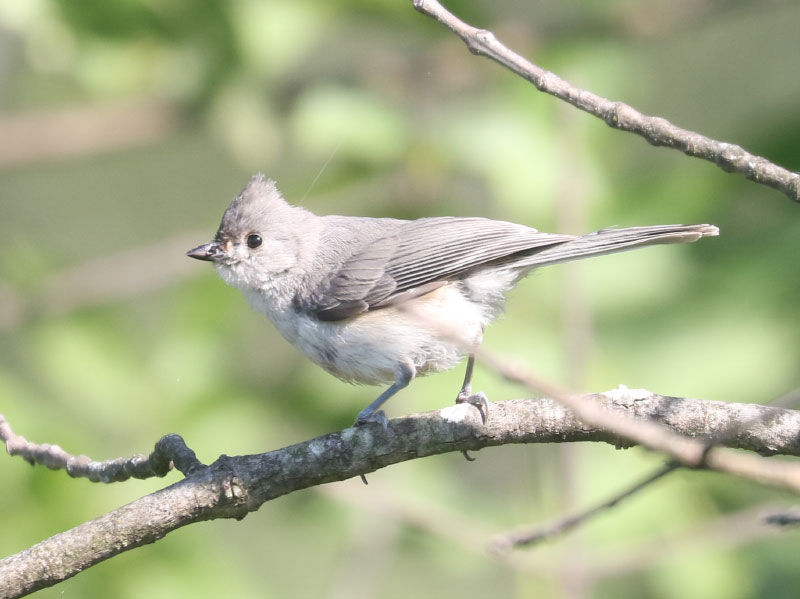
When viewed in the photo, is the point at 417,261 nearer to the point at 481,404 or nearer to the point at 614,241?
the point at 614,241

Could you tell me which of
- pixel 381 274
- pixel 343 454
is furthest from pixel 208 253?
pixel 343 454

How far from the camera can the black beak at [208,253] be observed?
3.50m

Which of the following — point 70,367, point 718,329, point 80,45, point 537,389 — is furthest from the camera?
point 80,45

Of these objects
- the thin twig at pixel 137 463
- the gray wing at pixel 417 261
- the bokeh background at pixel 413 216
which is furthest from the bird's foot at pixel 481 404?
the thin twig at pixel 137 463

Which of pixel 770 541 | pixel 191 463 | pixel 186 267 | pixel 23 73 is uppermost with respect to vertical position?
pixel 23 73

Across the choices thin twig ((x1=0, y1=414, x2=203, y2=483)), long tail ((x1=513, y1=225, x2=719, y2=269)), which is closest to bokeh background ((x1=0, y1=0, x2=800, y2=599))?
long tail ((x1=513, y1=225, x2=719, y2=269))

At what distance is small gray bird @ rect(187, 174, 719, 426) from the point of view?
3197mm

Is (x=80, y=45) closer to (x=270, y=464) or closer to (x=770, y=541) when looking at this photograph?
(x=270, y=464)

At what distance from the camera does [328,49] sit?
20.4ft

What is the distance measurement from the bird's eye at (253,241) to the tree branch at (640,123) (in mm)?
1591

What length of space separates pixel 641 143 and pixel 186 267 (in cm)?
245

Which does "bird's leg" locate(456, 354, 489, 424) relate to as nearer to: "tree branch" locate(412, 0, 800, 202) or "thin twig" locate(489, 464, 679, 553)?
"thin twig" locate(489, 464, 679, 553)

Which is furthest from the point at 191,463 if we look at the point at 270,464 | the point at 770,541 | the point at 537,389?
the point at 770,541

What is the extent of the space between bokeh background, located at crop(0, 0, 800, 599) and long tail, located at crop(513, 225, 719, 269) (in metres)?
0.21
